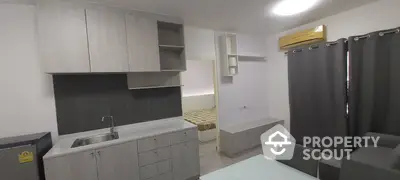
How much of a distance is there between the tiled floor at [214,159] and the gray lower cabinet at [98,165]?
120 centimetres

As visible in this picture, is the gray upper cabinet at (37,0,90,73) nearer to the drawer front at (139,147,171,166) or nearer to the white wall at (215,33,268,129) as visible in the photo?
the drawer front at (139,147,171,166)

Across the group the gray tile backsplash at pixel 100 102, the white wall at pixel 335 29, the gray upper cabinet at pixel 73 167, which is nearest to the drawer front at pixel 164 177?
the gray upper cabinet at pixel 73 167

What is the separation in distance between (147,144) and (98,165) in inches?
22.5

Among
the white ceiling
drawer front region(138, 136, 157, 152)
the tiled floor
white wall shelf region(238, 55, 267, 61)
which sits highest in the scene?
the white ceiling

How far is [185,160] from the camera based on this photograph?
8.45 ft

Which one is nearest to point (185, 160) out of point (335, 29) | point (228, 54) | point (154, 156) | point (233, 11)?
point (154, 156)

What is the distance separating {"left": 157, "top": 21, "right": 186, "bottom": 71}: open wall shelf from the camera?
2.82 m

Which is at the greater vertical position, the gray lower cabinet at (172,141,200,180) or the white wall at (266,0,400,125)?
the white wall at (266,0,400,125)

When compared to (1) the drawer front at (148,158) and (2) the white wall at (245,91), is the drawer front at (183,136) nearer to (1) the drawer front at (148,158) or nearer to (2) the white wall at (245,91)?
(1) the drawer front at (148,158)

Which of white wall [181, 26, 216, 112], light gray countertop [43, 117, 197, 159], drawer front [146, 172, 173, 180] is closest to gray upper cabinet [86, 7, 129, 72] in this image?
light gray countertop [43, 117, 197, 159]

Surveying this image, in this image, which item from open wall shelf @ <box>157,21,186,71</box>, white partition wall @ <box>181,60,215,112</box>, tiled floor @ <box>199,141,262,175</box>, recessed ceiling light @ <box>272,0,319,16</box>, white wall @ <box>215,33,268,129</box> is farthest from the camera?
white partition wall @ <box>181,60,215,112</box>

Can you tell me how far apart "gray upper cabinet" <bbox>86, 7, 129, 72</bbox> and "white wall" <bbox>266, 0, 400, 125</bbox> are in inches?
128

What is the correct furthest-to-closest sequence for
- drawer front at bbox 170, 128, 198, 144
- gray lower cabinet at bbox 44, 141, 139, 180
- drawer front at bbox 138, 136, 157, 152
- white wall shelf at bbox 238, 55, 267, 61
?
white wall shelf at bbox 238, 55, 267, 61 → drawer front at bbox 170, 128, 198, 144 → drawer front at bbox 138, 136, 157, 152 → gray lower cabinet at bbox 44, 141, 139, 180

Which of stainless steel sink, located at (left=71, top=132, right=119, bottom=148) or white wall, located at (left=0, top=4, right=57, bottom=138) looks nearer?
white wall, located at (left=0, top=4, right=57, bottom=138)
